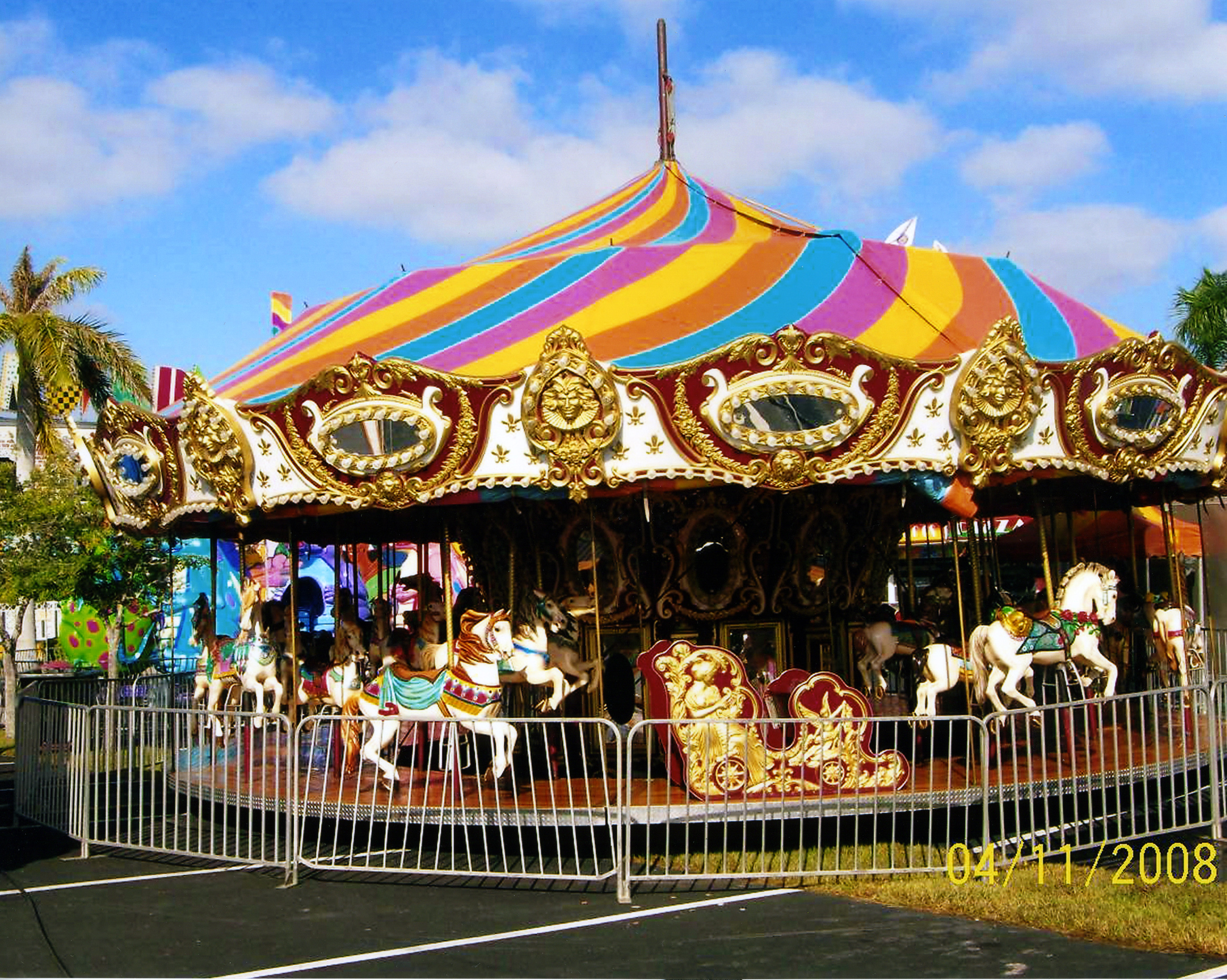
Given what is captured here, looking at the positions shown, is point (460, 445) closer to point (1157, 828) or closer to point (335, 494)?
point (335, 494)

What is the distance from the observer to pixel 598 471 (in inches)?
336

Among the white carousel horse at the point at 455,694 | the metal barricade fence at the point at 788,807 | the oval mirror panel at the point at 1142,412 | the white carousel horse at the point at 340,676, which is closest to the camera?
the metal barricade fence at the point at 788,807

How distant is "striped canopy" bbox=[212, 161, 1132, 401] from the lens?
9.30 metres

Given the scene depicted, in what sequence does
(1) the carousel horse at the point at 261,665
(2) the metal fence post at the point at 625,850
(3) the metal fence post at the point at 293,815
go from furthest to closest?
1. (1) the carousel horse at the point at 261,665
2. (3) the metal fence post at the point at 293,815
3. (2) the metal fence post at the point at 625,850

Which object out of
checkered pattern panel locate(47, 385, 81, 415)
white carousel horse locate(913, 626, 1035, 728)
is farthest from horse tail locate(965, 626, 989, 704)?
checkered pattern panel locate(47, 385, 81, 415)

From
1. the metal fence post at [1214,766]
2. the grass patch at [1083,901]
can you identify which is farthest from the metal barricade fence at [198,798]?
the metal fence post at [1214,766]

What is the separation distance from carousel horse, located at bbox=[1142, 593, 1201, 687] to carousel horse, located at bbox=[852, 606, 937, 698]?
241 centimetres

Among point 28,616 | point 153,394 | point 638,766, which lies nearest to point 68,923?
point 638,766

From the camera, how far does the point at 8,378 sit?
24016 mm

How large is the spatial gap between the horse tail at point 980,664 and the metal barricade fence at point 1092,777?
17.0 inches

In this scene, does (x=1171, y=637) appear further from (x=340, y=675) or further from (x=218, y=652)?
(x=218, y=652)

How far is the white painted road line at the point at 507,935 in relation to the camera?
5.86 m
